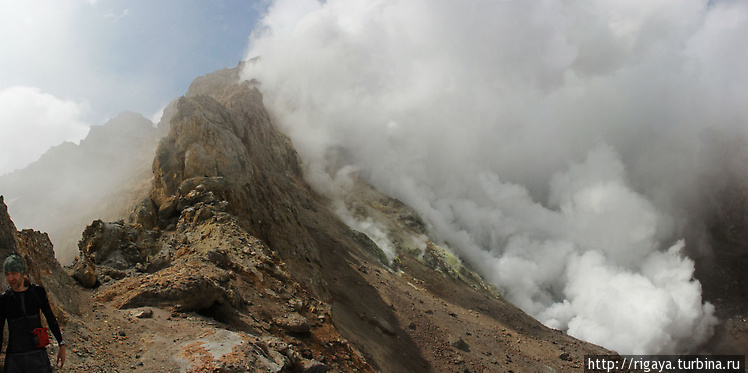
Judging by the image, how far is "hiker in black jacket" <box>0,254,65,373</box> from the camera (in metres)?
6.81

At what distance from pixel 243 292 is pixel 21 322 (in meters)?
12.2

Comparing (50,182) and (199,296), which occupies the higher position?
(50,182)

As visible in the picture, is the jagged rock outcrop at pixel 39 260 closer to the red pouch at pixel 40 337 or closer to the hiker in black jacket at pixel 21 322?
the hiker in black jacket at pixel 21 322

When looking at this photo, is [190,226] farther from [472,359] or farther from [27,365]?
[472,359]

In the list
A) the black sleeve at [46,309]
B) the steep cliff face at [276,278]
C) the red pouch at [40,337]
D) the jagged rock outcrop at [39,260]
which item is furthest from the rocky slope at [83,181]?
the red pouch at [40,337]

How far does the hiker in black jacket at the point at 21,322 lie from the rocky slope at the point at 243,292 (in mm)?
2282

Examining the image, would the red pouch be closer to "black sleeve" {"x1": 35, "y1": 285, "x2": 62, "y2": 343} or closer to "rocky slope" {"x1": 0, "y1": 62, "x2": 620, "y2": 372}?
"black sleeve" {"x1": 35, "y1": 285, "x2": 62, "y2": 343}

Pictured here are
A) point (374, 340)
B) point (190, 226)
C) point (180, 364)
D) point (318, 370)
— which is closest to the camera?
point (180, 364)

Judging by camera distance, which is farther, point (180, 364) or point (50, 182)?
point (50, 182)

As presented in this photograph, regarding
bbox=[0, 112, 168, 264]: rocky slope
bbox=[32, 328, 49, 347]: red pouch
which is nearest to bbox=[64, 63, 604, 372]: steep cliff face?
bbox=[32, 328, 49, 347]: red pouch

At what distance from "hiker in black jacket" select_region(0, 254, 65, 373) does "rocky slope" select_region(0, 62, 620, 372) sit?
7.49 ft

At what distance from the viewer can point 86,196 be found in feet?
200

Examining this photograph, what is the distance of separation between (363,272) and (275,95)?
226ft

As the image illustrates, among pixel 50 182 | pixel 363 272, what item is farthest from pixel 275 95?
pixel 363 272
